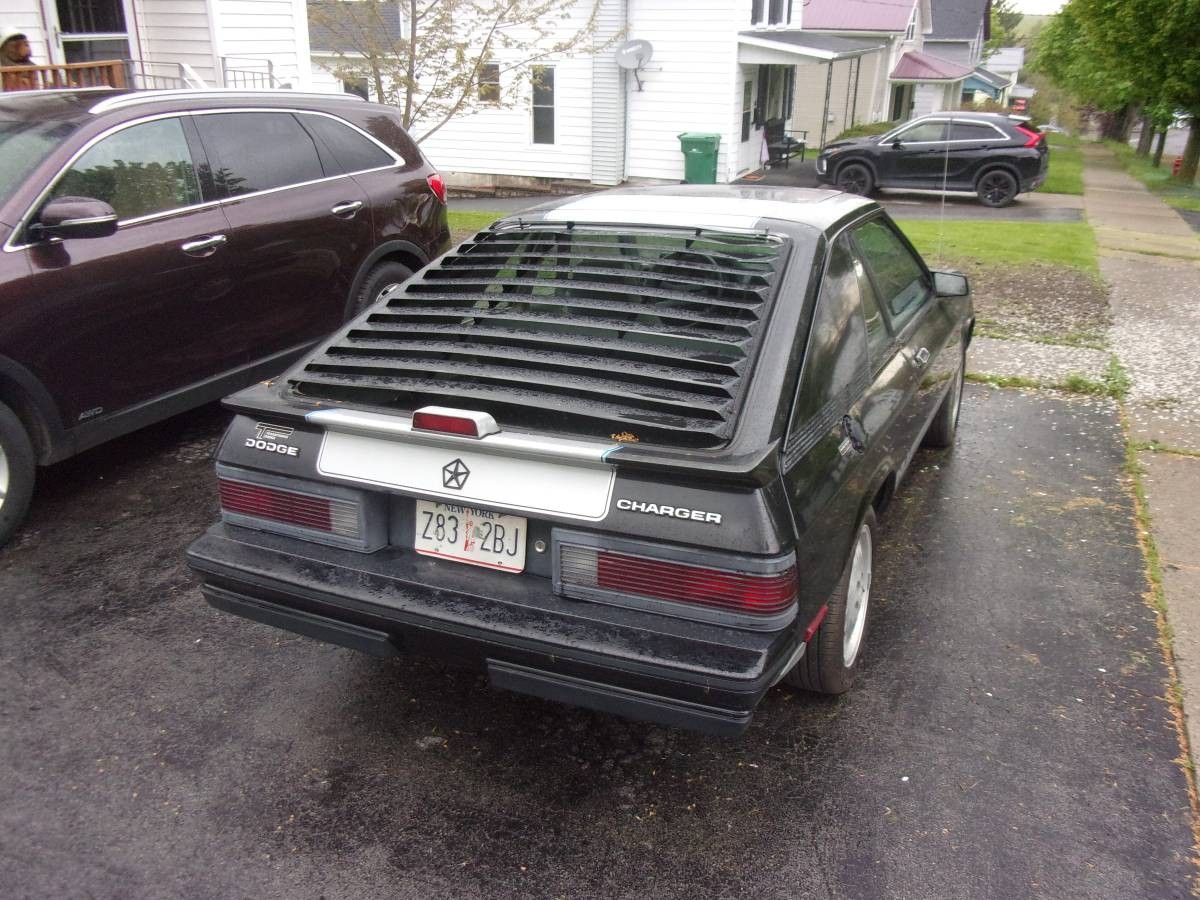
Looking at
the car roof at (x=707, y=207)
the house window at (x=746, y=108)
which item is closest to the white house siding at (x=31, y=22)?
the car roof at (x=707, y=207)

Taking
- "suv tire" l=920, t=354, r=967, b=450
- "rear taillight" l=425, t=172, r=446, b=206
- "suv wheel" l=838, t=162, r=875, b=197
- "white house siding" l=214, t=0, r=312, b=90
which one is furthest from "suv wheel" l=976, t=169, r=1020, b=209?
"rear taillight" l=425, t=172, r=446, b=206

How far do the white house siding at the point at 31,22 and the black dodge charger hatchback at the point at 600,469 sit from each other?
9.08 meters

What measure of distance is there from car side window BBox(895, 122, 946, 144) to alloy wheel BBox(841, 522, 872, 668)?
17.2m

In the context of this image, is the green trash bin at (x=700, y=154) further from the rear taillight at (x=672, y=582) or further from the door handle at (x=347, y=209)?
the rear taillight at (x=672, y=582)

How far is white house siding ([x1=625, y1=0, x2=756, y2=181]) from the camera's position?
18594 millimetres

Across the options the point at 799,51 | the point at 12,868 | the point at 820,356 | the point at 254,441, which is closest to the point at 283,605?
the point at 254,441

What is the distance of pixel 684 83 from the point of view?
1908 cm

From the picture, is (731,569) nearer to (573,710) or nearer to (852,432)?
(852,432)

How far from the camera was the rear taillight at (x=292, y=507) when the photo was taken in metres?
3.10

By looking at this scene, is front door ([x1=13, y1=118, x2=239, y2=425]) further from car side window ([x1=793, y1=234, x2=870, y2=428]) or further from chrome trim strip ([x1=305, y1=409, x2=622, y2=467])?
car side window ([x1=793, y1=234, x2=870, y2=428])

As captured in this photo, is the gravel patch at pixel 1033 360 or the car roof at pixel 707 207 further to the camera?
the gravel patch at pixel 1033 360

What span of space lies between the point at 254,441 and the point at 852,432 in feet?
6.39

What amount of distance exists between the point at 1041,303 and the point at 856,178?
11.0 m

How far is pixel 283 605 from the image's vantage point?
314cm
